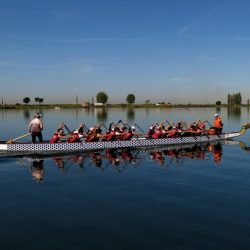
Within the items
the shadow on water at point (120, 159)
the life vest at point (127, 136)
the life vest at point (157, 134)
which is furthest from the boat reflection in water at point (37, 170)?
the life vest at point (157, 134)

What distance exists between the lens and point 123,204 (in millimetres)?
15172

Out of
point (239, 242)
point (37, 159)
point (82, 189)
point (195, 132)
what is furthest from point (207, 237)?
point (195, 132)

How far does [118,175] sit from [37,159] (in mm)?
7736

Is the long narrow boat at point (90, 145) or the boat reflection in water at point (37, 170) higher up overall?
the long narrow boat at point (90, 145)

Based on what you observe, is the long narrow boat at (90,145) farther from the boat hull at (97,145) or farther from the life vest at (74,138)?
the life vest at (74,138)

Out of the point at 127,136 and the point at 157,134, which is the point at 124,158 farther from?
the point at 157,134

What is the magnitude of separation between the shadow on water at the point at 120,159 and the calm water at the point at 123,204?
7cm

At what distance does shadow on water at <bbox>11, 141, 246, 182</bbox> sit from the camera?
919 inches

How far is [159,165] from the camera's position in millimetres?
24422

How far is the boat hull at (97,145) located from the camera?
27.1m

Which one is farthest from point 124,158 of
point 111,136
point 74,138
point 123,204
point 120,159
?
point 123,204

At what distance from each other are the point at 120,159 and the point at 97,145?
4.56 metres

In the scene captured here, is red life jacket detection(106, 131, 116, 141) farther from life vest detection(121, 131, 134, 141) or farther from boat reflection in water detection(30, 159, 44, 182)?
boat reflection in water detection(30, 159, 44, 182)

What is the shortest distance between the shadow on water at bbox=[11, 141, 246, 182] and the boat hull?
0.79m
